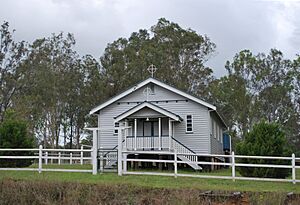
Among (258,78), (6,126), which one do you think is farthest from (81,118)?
(6,126)

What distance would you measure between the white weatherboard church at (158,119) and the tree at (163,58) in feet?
54.0

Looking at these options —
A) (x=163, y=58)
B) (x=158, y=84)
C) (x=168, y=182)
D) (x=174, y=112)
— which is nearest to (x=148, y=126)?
(x=174, y=112)

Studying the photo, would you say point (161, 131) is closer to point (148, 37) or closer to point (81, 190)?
point (81, 190)

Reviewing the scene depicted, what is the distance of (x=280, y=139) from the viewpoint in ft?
63.2

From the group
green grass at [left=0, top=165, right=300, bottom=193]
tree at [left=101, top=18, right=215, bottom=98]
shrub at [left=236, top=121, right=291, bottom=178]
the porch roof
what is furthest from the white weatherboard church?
tree at [left=101, top=18, right=215, bottom=98]

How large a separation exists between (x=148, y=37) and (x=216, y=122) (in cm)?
1871

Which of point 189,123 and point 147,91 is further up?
point 147,91

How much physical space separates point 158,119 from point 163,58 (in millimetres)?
18749

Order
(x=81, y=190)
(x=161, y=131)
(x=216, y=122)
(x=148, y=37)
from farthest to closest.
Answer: (x=148, y=37) < (x=216, y=122) < (x=161, y=131) < (x=81, y=190)

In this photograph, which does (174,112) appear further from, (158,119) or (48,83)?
(48,83)

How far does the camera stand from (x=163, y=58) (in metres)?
46.7

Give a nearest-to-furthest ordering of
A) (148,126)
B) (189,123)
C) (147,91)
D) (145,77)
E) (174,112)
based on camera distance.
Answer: (189,123)
(174,112)
(148,126)
(147,91)
(145,77)

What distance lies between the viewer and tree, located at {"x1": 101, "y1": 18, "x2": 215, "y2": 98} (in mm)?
46562

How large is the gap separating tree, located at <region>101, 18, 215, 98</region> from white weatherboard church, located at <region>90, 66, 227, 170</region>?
54.0 feet
